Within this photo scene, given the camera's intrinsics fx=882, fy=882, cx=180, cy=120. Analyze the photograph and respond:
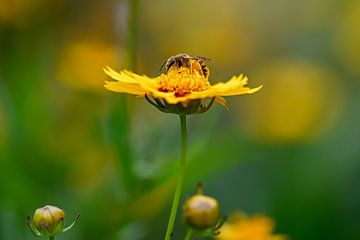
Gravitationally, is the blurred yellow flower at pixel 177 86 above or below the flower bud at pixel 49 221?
above

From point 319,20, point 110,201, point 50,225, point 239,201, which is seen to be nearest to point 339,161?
point 239,201

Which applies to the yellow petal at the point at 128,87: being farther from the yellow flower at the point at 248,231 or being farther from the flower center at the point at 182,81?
the yellow flower at the point at 248,231

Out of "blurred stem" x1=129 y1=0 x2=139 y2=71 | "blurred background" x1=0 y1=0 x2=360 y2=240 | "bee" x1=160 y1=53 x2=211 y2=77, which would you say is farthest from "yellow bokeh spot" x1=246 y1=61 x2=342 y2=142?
"bee" x1=160 y1=53 x2=211 y2=77

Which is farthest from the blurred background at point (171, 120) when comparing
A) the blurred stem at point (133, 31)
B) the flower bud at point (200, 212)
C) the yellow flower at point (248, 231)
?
the flower bud at point (200, 212)

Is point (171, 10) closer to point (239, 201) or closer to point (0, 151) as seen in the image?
point (239, 201)

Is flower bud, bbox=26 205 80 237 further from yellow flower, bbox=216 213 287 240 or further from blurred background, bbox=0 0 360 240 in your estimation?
blurred background, bbox=0 0 360 240

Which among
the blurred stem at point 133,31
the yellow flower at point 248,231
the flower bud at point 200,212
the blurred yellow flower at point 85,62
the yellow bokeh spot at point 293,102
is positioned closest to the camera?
the flower bud at point 200,212

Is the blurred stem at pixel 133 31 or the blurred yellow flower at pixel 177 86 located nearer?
the blurred yellow flower at pixel 177 86
